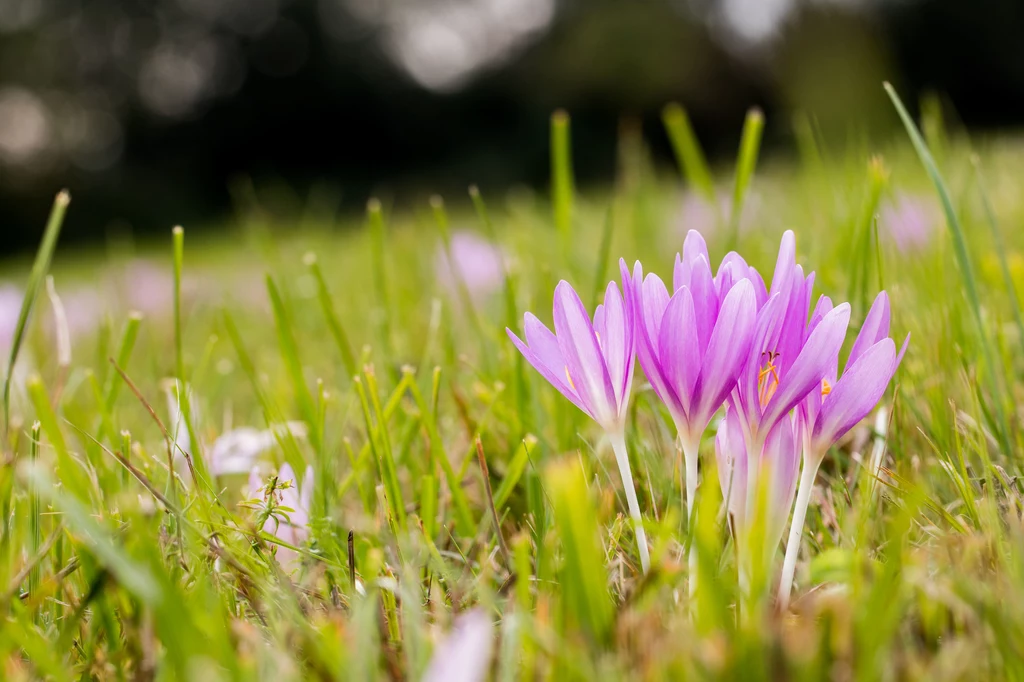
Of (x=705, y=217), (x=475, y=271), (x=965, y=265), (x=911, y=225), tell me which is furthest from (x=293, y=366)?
(x=705, y=217)

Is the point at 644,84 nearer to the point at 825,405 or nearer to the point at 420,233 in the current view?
the point at 420,233

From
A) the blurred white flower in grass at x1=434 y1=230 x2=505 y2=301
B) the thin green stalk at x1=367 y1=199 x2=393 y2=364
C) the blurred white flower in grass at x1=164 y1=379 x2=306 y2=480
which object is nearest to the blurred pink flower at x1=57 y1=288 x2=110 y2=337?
the blurred white flower in grass at x1=434 y1=230 x2=505 y2=301

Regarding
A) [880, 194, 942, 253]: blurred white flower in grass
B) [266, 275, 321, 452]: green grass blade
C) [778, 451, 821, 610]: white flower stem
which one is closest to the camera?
[778, 451, 821, 610]: white flower stem

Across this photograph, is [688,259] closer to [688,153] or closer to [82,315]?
[688,153]

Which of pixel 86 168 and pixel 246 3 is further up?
pixel 246 3

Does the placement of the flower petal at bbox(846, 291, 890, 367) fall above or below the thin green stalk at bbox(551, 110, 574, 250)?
below

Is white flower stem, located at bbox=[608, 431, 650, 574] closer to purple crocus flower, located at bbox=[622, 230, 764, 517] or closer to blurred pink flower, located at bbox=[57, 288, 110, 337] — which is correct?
purple crocus flower, located at bbox=[622, 230, 764, 517]

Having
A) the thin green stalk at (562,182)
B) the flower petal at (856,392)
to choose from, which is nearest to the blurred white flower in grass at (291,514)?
the flower petal at (856,392)

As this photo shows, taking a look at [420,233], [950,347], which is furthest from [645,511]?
[420,233]
